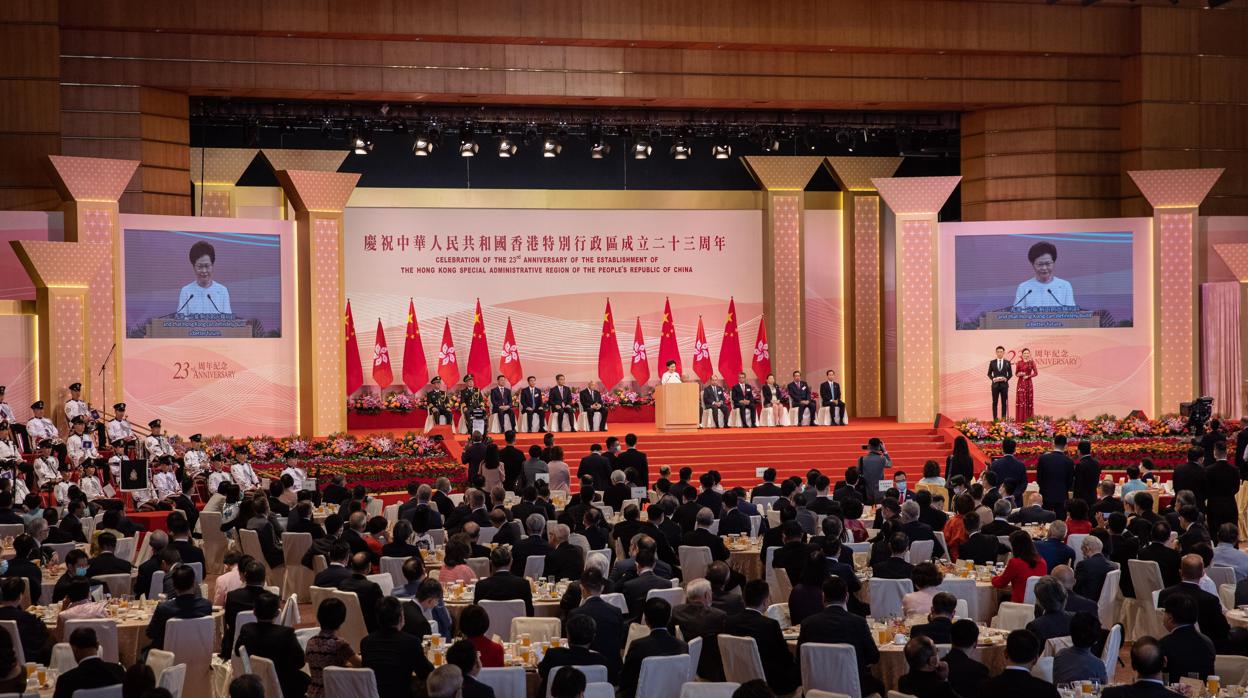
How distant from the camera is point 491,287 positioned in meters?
25.0

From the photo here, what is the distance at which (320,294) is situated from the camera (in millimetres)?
21953

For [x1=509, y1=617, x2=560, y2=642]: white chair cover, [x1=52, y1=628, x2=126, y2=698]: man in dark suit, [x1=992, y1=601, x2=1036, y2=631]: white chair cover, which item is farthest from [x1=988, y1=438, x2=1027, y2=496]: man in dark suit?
[x1=52, y1=628, x2=126, y2=698]: man in dark suit

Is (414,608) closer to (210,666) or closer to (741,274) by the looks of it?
(210,666)

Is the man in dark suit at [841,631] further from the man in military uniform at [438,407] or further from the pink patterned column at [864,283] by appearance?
the pink patterned column at [864,283]

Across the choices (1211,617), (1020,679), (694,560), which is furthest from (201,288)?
(1020,679)

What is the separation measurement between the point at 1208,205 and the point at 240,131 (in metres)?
16.1

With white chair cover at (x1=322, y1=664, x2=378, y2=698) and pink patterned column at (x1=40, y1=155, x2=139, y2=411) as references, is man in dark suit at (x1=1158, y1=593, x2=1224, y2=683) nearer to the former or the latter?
white chair cover at (x1=322, y1=664, x2=378, y2=698)

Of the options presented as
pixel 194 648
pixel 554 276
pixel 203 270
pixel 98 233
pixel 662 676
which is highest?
pixel 98 233

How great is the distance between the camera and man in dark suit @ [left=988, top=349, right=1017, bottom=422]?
2209 cm

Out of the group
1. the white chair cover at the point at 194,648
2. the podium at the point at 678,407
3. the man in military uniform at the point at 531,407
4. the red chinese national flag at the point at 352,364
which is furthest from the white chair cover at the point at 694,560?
the red chinese national flag at the point at 352,364

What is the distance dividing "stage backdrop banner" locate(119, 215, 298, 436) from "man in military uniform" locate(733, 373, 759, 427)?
684 cm

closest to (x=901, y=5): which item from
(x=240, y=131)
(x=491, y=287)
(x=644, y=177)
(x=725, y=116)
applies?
(x=725, y=116)

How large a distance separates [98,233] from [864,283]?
521 inches

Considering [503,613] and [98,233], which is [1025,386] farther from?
[503,613]
